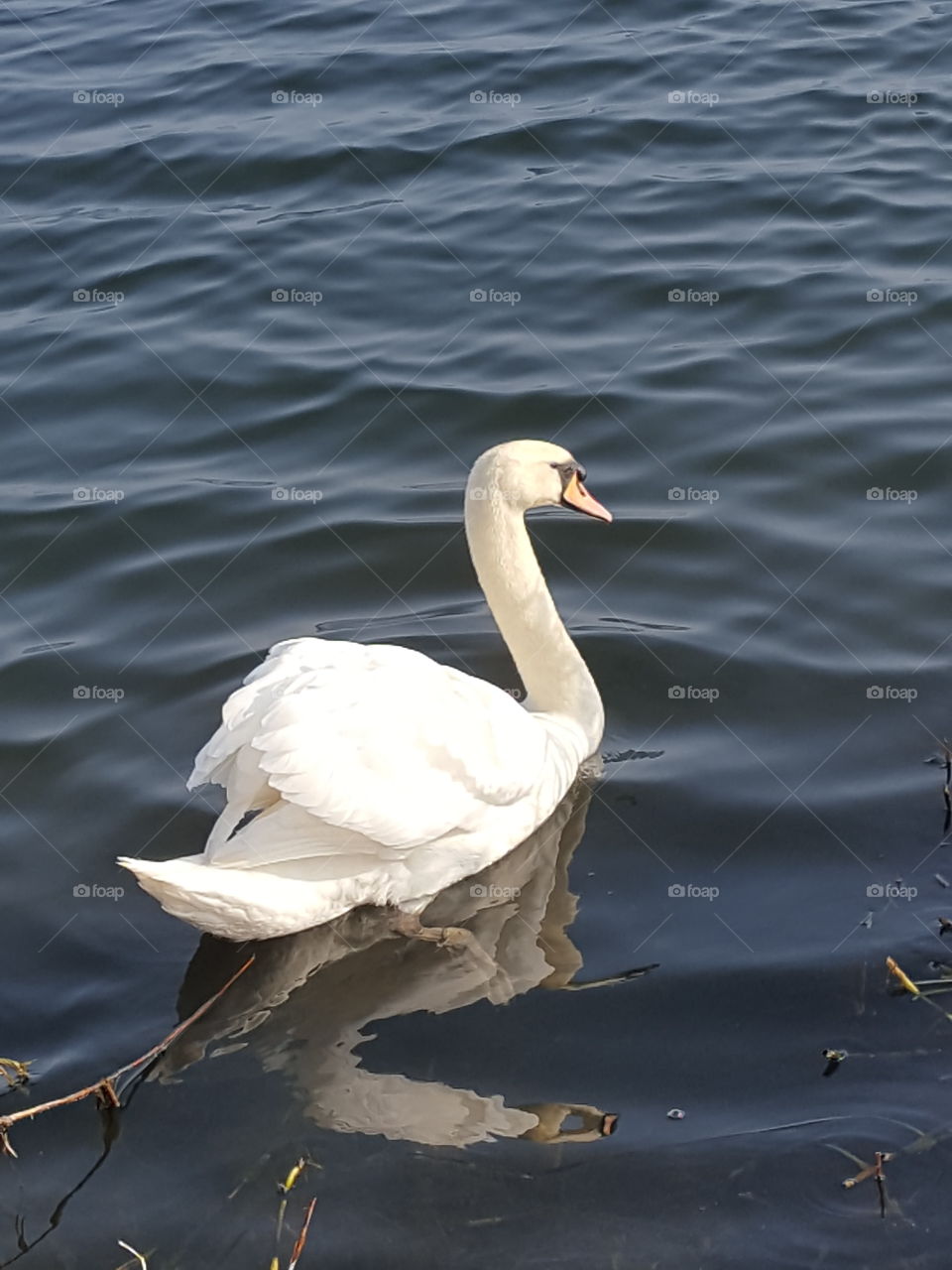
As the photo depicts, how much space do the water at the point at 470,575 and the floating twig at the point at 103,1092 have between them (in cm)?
7

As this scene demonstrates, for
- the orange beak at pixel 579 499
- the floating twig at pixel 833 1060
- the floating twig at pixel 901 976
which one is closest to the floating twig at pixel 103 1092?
the floating twig at pixel 833 1060

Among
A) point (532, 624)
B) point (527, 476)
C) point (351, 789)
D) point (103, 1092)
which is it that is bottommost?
point (103, 1092)

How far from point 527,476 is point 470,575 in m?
1.69

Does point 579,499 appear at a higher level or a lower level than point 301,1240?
higher

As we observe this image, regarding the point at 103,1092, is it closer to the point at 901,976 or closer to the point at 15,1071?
the point at 15,1071

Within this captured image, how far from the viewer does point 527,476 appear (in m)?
7.23

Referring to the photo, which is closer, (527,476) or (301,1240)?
(301,1240)

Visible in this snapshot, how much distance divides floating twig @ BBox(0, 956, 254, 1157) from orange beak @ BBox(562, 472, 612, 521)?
254cm

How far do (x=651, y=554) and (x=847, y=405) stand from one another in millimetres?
1693

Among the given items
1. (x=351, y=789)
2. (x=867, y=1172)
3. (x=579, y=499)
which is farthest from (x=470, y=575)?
(x=867, y=1172)

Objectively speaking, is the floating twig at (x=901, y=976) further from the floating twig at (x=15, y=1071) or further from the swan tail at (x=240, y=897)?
the floating twig at (x=15, y=1071)

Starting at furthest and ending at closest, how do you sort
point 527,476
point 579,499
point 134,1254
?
point 579,499 → point 527,476 → point 134,1254

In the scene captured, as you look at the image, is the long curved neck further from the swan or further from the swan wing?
the swan wing

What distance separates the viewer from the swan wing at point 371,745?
6.05 m
